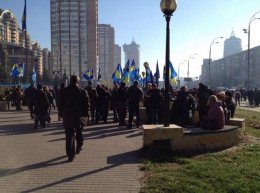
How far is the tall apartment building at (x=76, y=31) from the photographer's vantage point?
109 m

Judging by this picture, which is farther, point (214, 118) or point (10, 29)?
point (10, 29)

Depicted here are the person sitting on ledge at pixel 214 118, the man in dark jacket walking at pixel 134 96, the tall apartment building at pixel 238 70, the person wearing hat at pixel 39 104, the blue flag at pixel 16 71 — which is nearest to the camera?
the person sitting on ledge at pixel 214 118

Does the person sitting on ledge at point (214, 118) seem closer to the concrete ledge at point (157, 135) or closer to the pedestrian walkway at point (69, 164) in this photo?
the concrete ledge at point (157, 135)

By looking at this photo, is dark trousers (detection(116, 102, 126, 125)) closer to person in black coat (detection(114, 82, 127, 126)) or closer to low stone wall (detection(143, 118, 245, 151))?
person in black coat (detection(114, 82, 127, 126))

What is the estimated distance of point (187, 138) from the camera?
10.2m

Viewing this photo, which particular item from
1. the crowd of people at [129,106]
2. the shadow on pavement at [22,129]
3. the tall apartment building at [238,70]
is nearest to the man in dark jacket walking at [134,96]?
the crowd of people at [129,106]

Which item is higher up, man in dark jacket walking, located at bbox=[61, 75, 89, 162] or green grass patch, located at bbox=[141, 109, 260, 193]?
Answer: man in dark jacket walking, located at bbox=[61, 75, 89, 162]

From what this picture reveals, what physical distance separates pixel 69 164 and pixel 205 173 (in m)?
2.90

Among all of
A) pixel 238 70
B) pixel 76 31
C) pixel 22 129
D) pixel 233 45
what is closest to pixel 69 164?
pixel 22 129

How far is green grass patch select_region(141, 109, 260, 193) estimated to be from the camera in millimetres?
6578

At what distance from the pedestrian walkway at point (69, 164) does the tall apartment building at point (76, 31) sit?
318ft

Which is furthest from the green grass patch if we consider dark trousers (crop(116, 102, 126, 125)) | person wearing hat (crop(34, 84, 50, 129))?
person wearing hat (crop(34, 84, 50, 129))

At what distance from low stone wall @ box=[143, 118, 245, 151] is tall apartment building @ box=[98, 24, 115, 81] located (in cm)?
12958

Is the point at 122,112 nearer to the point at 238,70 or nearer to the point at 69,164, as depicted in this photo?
the point at 69,164
